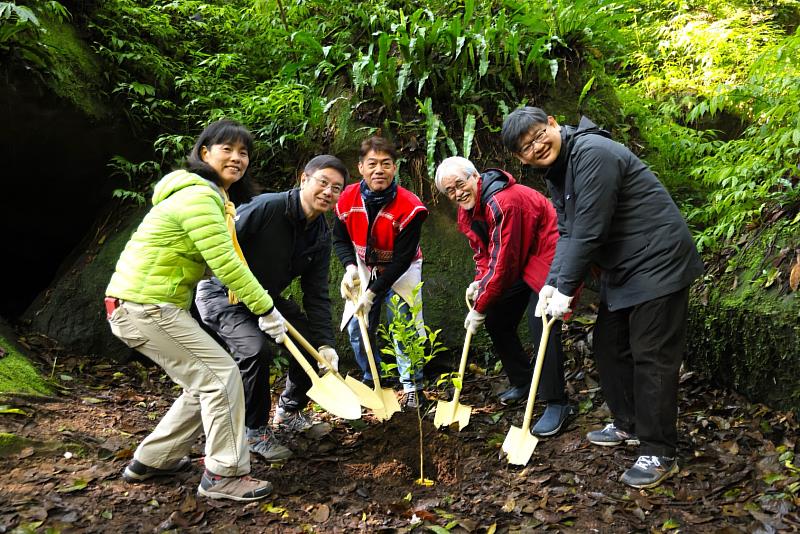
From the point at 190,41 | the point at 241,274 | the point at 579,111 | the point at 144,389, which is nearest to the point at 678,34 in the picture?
the point at 579,111

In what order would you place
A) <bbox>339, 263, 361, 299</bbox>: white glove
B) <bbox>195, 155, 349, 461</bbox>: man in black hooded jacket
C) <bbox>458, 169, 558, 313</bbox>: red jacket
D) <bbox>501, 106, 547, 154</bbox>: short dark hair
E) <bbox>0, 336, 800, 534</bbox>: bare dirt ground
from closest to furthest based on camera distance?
<bbox>0, 336, 800, 534</bbox>: bare dirt ground → <bbox>501, 106, 547, 154</bbox>: short dark hair → <bbox>195, 155, 349, 461</bbox>: man in black hooded jacket → <bbox>458, 169, 558, 313</bbox>: red jacket → <bbox>339, 263, 361, 299</bbox>: white glove

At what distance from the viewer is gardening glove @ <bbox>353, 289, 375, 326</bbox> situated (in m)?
4.14

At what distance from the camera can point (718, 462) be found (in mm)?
3162

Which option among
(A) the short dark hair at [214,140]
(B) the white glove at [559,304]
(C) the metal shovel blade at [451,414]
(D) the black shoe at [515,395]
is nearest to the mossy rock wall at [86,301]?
(A) the short dark hair at [214,140]

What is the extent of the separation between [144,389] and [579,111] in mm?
4977

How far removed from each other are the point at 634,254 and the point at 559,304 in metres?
0.48

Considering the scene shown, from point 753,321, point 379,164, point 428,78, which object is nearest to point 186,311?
point 379,164

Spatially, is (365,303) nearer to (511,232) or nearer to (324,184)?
(324,184)

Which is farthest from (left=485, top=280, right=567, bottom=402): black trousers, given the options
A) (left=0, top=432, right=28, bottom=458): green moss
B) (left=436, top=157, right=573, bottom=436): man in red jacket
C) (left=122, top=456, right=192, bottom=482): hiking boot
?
(left=0, top=432, right=28, bottom=458): green moss

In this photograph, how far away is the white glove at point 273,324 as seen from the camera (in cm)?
317

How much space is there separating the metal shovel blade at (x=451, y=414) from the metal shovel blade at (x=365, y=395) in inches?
16.9

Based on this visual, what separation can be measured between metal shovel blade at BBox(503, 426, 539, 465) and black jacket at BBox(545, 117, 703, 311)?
3.05ft

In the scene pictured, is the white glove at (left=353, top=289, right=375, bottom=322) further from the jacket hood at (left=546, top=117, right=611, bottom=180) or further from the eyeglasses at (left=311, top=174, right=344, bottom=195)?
the jacket hood at (left=546, top=117, right=611, bottom=180)

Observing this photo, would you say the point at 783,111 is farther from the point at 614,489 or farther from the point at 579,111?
the point at 614,489
